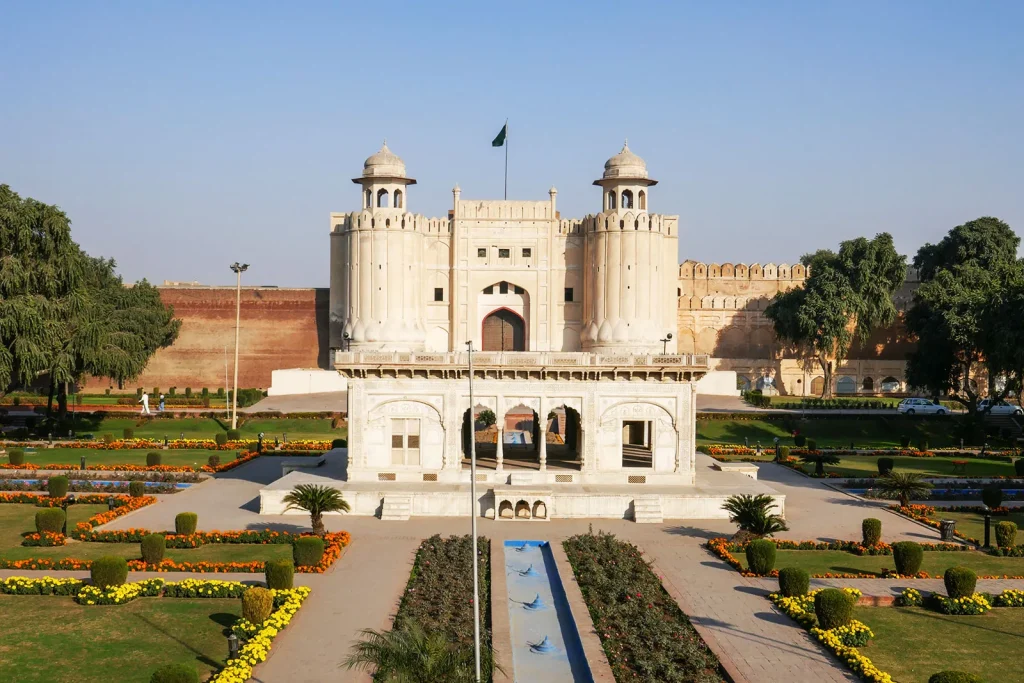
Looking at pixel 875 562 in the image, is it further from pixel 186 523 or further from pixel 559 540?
pixel 186 523

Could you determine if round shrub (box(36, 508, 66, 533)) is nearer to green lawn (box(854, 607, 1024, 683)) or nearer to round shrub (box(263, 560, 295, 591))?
round shrub (box(263, 560, 295, 591))

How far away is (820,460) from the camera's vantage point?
3569 cm

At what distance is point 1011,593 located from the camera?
1947 cm

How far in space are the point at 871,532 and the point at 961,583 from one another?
4.86 meters

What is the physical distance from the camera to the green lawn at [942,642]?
623 inches

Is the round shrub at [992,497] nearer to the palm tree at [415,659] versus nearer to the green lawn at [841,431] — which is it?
the green lawn at [841,431]

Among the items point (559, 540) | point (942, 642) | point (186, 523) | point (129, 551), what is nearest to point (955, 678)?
point (942, 642)

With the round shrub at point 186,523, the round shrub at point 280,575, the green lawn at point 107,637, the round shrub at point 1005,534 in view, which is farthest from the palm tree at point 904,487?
the green lawn at point 107,637

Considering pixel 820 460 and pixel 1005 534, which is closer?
pixel 1005 534

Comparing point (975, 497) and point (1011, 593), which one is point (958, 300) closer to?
point (975, 497)

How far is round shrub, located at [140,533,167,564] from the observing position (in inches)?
829

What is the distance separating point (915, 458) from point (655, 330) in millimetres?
14638

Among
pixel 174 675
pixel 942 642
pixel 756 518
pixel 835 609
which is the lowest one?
pixel 942 642

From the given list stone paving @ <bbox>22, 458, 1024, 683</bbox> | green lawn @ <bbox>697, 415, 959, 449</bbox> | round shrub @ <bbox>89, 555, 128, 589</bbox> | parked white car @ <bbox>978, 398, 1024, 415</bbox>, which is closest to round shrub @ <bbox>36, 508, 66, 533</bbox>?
stone paving @ <bbox>22, 458, 1024, 683</bbox>
